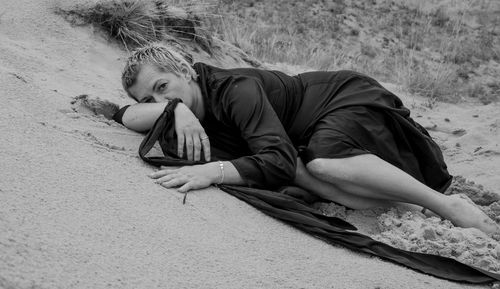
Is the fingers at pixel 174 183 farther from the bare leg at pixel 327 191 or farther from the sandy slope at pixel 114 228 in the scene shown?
the bare leg at pixel 327 191

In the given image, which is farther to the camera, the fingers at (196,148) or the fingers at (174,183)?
the fingers at (196,148)

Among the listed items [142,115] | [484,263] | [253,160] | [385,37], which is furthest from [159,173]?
[385,37]

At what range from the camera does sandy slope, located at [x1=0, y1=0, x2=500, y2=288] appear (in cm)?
199

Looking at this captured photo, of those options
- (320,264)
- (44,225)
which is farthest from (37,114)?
(320,264)

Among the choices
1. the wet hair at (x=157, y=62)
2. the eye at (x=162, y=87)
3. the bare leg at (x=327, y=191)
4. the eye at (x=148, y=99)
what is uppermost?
the wet hair at (x=157, y=62)

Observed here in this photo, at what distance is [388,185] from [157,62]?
124cm

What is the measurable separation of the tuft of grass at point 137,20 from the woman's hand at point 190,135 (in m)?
1.82

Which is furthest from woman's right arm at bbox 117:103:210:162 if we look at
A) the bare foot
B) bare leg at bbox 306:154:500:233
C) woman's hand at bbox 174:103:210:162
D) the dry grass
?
the dry grass

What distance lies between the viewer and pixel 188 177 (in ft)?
9.69

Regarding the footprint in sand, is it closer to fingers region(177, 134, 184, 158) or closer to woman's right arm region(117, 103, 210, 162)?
woman's right arm region(117, 103, 210, 162)

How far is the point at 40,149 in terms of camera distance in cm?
281

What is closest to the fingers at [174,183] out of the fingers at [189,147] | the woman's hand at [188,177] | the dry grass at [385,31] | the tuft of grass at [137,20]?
the woman's hand at [188,177]

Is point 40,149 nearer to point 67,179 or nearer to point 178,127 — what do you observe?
point 67,179

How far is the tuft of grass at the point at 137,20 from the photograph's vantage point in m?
4.93
